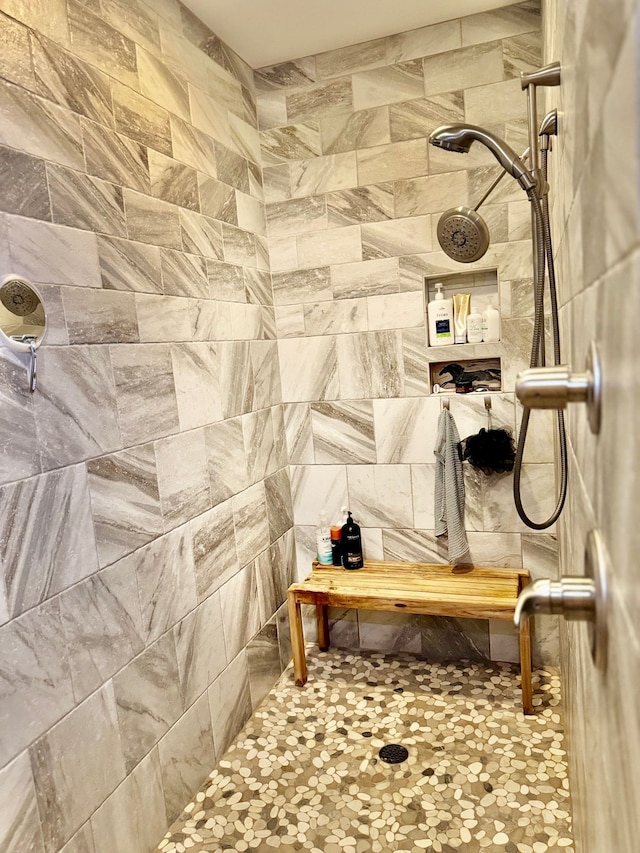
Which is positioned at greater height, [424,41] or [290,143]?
[424,41]

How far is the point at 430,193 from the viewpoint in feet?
8.74

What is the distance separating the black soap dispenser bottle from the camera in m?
2.89

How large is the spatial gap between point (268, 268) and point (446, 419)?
3.69 ft

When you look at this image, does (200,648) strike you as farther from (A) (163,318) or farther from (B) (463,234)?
(B) (463,234)

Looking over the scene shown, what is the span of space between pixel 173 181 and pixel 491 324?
Answer: 4.68 feet

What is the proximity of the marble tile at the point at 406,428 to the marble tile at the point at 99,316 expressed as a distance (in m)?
1.30

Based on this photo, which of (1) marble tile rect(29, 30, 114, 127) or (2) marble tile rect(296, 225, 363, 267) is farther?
(2) marble tile rect(296, 225, 363, 267)

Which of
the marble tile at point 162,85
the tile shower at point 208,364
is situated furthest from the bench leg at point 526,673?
the marble tile at point 162,85

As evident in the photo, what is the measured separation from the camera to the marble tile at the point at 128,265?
6.04 ft

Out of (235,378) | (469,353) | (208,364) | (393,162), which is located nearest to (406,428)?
(469,353)

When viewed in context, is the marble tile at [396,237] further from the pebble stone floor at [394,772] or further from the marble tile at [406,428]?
the pebble stone floor at [394,772]

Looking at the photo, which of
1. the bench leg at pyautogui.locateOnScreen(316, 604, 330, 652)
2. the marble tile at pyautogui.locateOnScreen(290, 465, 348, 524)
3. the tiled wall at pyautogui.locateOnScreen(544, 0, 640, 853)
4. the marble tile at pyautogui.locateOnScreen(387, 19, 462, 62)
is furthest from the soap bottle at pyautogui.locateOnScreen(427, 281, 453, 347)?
the tiled wall at pyautogui.locateOnScreen(544, 0, 640, 853)

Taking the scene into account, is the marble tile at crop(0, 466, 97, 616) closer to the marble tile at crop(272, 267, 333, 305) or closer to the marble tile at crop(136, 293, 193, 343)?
the marble tile at crop(136, 293, 193, 343)

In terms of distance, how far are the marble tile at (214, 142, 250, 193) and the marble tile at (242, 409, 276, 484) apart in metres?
1.01
